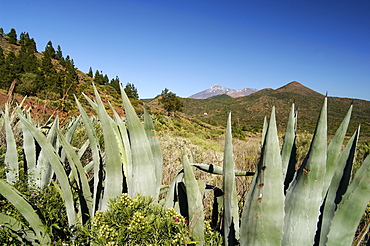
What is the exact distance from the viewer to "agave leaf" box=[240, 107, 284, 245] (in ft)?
2.86

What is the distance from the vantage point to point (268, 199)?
2.98ft

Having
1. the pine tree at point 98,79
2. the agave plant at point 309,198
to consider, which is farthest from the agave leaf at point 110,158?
the pine tree at point 98,79

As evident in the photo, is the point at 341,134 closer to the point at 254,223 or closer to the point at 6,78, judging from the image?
the point at 254,223

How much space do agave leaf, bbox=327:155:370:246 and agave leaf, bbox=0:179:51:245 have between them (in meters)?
1.40

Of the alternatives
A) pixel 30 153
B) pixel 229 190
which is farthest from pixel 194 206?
pixel 30 153

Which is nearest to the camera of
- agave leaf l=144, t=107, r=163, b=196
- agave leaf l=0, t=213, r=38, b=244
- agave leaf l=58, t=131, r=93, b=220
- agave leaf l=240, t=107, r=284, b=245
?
agave leaf l=240, t=107, r=284, b=245

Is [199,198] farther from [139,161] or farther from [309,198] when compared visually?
[309,198]

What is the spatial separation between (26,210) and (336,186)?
1.54 metres

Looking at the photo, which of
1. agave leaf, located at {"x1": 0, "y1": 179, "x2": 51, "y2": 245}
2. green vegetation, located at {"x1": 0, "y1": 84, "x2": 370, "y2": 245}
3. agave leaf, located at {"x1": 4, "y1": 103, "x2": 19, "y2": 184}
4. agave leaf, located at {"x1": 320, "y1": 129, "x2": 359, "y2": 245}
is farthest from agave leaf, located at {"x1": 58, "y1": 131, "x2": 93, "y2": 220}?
agave leaf, located at {"x1": 320, "y1": 129, "x2": 359, "y2": 245}

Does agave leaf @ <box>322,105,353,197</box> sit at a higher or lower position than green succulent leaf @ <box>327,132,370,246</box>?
higher

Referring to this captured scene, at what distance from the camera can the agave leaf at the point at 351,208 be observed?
0.89m

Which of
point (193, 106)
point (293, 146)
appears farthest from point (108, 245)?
point (193, 106)

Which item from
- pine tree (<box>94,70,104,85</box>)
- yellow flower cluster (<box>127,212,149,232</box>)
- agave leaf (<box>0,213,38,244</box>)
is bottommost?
agave leaf (<box>0,213,38,244</box>)

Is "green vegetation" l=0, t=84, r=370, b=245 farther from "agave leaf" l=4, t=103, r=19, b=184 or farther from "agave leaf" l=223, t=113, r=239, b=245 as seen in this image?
"agave leaf" l=4, t=103, r=19, b=184
